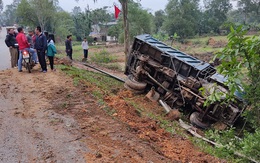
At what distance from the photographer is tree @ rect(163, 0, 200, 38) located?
42.3 meters

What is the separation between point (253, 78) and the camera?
3738 millimetres

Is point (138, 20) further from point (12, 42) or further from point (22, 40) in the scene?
point (22, 40)

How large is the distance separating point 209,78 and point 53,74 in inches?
215

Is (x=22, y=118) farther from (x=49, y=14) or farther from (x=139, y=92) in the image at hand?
(x=49, y=14)

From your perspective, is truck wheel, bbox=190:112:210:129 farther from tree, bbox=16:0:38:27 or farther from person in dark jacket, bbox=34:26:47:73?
tree, bbox=16:0:38:27

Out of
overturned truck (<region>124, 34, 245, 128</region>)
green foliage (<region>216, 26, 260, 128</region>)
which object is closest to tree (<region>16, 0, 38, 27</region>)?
overturned truck (<region>124, 34, 245, 128</region>)

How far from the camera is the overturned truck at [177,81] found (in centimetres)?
765

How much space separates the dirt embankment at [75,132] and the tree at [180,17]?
38097 mm

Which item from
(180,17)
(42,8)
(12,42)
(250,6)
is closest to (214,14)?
(250,6)

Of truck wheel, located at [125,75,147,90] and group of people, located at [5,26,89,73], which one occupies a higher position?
group of people, located at [5,26,89,73]

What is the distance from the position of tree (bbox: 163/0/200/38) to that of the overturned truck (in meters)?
33.0

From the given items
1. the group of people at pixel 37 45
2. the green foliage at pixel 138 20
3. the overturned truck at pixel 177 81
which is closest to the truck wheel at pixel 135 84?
the overturned truck at pixel 177 81

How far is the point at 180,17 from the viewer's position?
139 feet

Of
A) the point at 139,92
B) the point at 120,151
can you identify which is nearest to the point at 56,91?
the point at 120,151
